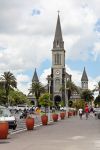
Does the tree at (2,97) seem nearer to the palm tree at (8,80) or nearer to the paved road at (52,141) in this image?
the palm tree at (8,80)

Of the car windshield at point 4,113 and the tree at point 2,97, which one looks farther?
the tree at point 2,97

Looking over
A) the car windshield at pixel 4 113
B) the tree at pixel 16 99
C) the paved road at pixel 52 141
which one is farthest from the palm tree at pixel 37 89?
the paved road at pixel 52 141

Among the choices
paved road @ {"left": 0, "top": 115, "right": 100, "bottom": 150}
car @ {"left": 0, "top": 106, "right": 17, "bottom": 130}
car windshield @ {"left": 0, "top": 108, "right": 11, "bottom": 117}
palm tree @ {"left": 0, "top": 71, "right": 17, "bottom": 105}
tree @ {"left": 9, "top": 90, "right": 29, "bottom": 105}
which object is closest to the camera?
paved road @ {"left": 0, "top": 115, "right": 100, "bottom": 150}

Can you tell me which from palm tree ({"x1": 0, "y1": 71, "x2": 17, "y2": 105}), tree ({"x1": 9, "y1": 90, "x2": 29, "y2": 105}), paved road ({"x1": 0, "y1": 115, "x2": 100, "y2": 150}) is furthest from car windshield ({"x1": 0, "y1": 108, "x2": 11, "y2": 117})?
tree ({"x1": 9, "y1": 90, "x2": 29, "y2": 105})

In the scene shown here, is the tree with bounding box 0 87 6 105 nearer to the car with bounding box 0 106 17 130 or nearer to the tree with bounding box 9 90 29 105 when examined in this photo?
the tree with bounding box 9 90 29 105

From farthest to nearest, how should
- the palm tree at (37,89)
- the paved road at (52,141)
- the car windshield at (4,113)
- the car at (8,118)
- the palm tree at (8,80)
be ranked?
the palm tree at (37,89) → the palm tree at (8,80) → the car windshield at (4,113) → the car at (8,118) → the paved road at (52,141)

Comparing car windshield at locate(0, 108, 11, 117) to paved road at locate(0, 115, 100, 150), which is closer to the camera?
paved road at locate(0, 115, 100, 150)

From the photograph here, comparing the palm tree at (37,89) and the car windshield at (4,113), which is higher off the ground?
the palm tree at (37,89)

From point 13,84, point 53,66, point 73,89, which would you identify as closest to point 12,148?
point 13,84

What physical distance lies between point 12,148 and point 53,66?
18058 centimetres

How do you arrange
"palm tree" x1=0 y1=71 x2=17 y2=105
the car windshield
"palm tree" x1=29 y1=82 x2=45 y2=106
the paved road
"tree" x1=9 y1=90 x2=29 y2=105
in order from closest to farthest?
the paved road < the car windshield < "palm tree" x1=0 y1=71 x2=17 y2=105 < "tree" x1=9 y1=90 x2=29 y2=105 < "palm tree" x1=29 y1=82 x2=45 y2=106

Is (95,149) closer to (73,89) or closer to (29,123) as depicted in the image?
(29,123)

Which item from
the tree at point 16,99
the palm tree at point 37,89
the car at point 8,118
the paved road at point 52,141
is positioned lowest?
the paved road at point 52,141

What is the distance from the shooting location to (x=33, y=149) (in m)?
18.5
